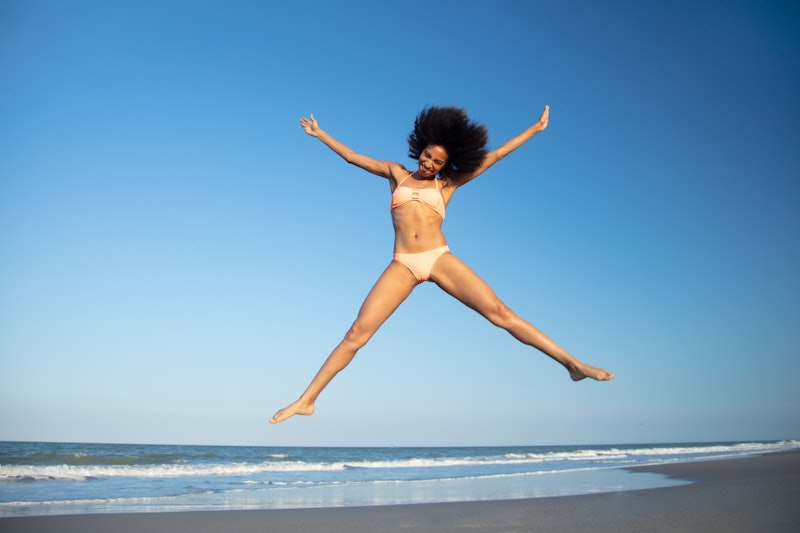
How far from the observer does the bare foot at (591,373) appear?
5184 mm

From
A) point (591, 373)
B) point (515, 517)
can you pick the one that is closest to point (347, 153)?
point (591, 373)

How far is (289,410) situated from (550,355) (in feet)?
6.81

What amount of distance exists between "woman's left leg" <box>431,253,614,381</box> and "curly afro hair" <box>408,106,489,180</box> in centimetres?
78

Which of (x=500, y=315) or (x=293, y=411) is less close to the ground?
(x=500, y=315)

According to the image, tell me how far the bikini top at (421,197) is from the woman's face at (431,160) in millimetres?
136

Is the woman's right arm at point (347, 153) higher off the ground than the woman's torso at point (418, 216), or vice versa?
the woman's right arm at point (347, 153)

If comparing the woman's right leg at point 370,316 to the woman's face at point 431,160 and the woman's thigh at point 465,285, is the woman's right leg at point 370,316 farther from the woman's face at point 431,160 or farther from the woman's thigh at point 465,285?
the woman's face at point 431,160

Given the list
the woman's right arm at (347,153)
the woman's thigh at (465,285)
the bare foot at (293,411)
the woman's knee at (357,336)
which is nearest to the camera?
the woman's thigh at (465,285)

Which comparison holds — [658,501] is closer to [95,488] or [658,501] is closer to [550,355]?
[550,355]

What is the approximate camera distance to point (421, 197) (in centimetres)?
527

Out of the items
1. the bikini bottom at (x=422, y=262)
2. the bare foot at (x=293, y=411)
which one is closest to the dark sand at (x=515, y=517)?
the bare foot at (x=293, y=411)

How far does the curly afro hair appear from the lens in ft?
17.7

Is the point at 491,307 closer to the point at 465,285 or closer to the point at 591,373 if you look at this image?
the point at 465,285

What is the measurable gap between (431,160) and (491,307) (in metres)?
1.26
